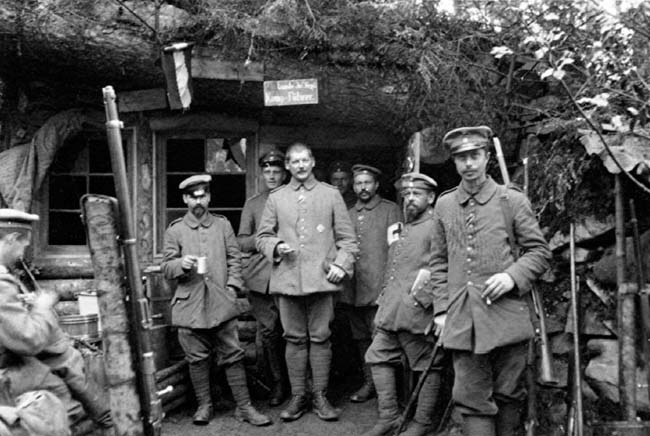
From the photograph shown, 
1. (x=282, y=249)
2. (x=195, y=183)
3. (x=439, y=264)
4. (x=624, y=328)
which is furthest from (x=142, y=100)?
(x=624, y=328)

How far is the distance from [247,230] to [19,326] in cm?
357

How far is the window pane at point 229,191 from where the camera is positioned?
8.66 meters

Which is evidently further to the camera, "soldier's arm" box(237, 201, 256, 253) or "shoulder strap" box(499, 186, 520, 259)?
"soldier's arm" box(237, 201, 256, 253)

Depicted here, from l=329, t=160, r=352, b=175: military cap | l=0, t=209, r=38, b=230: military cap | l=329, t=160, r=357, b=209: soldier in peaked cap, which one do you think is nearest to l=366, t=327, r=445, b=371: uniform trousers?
l=329, t=160, r=357, b=209: soldier in peaked cap

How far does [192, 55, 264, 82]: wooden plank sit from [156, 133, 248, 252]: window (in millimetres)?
1225

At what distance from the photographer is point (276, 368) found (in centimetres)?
736

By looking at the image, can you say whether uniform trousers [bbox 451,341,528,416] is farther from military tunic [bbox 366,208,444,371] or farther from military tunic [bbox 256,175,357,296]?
military tunic [bbox 256,175,357,296]

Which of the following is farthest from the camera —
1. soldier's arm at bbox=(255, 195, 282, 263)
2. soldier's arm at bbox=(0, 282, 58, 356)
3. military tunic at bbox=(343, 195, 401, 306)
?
military tunic at bbox=(343, 195, 401, 306)

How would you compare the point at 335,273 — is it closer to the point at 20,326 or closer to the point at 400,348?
the point at 400,348

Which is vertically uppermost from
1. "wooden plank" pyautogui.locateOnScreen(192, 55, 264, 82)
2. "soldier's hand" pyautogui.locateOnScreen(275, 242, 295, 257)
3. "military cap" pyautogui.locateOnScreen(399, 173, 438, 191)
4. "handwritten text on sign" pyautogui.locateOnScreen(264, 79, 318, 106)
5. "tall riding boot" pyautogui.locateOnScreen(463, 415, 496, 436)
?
"wooden plank" pyautogui.locateOnScreen(192, 55, 264, 82)

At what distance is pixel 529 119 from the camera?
7.27 m

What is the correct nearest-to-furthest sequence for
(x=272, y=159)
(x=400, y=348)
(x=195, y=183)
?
(x=400, y=348), (x=195, y=183), (x=272, y=159)

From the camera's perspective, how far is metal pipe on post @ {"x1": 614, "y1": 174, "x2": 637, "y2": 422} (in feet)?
16.3

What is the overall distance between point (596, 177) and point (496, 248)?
160cm
